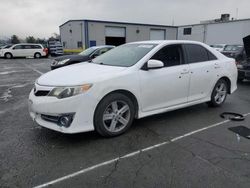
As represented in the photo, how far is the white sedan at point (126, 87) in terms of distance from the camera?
3.40m

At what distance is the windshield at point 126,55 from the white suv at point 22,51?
2354 cm

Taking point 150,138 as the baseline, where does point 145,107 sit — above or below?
above

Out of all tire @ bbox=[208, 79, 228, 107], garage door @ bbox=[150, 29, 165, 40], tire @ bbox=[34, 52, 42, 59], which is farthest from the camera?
garage door @ bbox=[150, 29, 165, 40]

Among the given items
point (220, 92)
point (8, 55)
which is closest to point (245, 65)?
point (220, 92)

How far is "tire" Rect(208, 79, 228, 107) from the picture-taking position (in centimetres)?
542

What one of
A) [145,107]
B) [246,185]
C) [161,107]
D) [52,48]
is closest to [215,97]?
[161,107]

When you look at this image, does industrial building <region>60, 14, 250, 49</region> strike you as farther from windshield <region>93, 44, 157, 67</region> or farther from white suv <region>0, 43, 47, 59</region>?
windshield <region>93, 44, 157, 67</region>

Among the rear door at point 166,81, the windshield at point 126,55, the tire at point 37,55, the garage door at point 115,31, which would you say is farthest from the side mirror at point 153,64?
the garage door at point 115,31

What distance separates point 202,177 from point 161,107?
1.82 metres

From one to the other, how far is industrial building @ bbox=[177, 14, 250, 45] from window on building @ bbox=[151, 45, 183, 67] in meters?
27.6

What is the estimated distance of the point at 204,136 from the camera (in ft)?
12.8

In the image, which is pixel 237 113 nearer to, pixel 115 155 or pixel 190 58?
pixel 190 58

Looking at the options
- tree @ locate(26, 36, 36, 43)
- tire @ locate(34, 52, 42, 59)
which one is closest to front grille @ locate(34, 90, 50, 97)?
tire @ locate(34, 52, 42, 59)

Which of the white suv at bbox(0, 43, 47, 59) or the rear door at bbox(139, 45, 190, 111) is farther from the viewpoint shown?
the white suv at bbox(0, 43, 47, 59)
